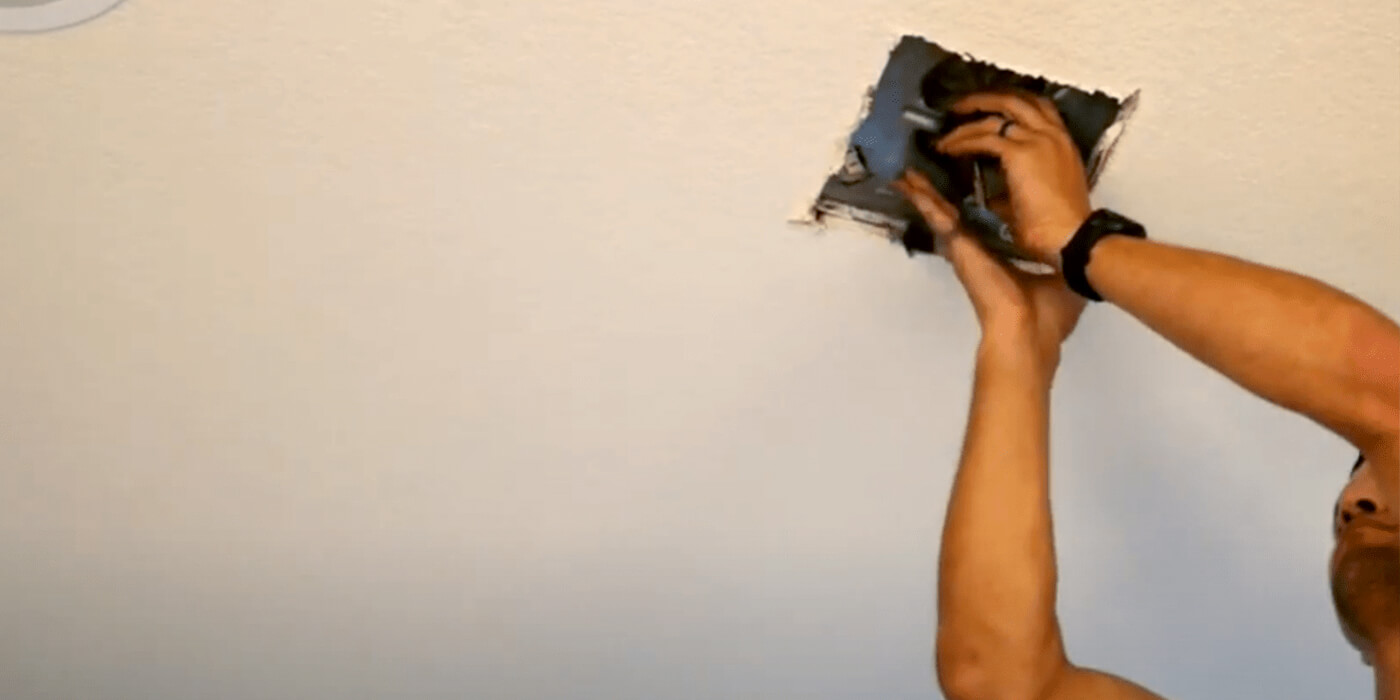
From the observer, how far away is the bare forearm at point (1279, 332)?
67cm

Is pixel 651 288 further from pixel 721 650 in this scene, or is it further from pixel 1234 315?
pixel 721 650

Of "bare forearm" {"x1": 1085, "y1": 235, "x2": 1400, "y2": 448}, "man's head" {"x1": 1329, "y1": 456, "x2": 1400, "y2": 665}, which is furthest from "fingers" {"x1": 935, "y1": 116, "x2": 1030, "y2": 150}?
"man's head" {"x1": 1329, "y1": 456, "x2": 1400, "y2": 665}

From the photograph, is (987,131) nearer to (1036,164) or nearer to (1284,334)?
(1036,164)

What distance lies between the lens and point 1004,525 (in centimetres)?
84

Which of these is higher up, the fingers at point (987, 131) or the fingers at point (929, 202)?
the fingers at point (987, 131)

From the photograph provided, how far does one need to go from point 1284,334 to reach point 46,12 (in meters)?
0.76

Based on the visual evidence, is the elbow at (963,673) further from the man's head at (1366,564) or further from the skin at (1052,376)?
the man's head at (1366,564)

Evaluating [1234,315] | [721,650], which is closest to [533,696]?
[721,650]

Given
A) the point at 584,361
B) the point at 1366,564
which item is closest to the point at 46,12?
the point at 584,361

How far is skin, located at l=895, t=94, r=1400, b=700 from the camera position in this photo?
2.23 ft

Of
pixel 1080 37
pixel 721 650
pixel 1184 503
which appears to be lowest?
pixel 721 650

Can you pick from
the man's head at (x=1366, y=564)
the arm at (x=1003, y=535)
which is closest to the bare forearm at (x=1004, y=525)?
the arm at (x=1003, y=535)

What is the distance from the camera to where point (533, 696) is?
1349 millimetres

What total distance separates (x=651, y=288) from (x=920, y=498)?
37cm
